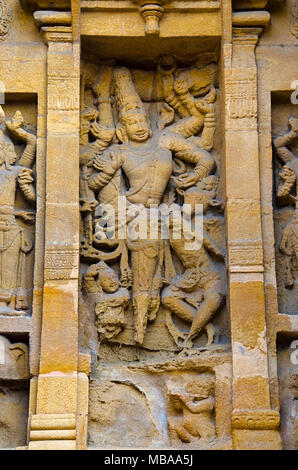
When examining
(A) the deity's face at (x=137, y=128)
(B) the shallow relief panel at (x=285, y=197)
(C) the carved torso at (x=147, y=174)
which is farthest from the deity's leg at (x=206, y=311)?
(A) the deity's face at (x=137, y=128)

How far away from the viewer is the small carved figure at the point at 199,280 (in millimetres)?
10016

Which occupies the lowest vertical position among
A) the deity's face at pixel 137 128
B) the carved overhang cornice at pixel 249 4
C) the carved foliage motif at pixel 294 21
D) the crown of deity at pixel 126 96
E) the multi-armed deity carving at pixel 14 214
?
the multi-armed deity carving at pixel 14 214

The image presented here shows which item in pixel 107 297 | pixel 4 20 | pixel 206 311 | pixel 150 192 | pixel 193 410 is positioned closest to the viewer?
pixel 193 410

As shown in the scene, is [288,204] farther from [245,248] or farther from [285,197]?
[245,248]

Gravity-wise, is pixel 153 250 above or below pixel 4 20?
below

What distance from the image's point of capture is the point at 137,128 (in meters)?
10.4

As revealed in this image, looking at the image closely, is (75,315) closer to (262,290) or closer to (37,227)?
(37,227)

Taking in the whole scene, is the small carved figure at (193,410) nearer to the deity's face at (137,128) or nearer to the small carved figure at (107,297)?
the small carved figure at (107,297)

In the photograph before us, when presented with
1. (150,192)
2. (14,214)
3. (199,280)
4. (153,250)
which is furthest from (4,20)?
(199,280)

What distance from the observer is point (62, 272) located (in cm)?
977

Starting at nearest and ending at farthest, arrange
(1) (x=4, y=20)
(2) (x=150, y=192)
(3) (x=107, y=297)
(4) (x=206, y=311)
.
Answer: (4) (x=206, y=311)
(3) (x=107, y=297)
(2) (x=150, y=192)
(1) (x=4, y=20)

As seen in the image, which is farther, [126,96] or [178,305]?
[126,96]

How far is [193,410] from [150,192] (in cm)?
214

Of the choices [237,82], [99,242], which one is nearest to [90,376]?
[99,242]
